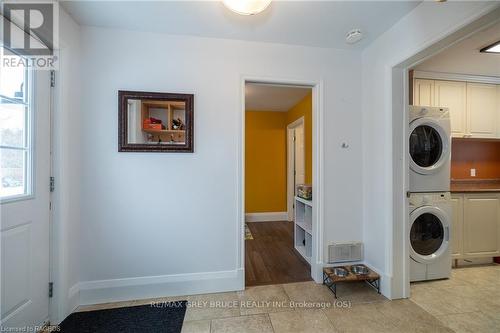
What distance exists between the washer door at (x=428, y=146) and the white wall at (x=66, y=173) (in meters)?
3.17

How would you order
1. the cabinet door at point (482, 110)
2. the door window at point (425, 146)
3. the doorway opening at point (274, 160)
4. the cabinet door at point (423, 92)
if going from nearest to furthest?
the door window at point (425, 146) → the cabinet door at point (423, 92) → the cabinet door at point (482, 110) → the doorway opening at point (274, 160)

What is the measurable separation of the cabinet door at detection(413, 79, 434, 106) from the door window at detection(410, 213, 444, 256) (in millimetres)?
1384

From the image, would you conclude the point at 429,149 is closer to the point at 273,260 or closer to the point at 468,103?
the point at 468,103

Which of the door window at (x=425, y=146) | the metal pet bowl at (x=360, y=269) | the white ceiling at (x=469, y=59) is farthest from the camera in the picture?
the door window at (x=425, y=146)

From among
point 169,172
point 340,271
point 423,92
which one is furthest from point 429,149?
point 169,172

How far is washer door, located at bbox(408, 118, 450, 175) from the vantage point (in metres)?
2.16

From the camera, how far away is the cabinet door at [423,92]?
2.58 metres

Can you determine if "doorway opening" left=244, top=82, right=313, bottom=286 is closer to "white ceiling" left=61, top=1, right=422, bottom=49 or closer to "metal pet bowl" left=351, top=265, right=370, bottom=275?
"metal pet bowl" left=351, top=265, right=370, bottom=275

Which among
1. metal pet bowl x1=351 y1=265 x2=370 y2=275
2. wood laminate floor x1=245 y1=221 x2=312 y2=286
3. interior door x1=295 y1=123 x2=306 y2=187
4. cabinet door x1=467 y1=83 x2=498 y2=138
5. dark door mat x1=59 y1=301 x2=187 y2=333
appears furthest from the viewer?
interior door x1=295 y1=123 x2=306 y2=187

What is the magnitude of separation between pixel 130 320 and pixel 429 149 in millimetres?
3250

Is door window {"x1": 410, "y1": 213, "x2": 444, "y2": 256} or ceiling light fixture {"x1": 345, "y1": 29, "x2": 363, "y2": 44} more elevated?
ceiling light fixture {"x1": 345, "y1": 29, "x2": 363, "y2": 44}

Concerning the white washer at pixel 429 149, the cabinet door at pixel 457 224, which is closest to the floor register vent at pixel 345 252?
the white washer at pixel 429 149

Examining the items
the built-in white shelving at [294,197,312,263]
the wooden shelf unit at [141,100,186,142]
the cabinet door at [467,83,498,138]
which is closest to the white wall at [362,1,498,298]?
the built-in white shelving at [294,197,312,263]

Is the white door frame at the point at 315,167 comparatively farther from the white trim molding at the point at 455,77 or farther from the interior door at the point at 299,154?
the interior door at the point at 299,154
